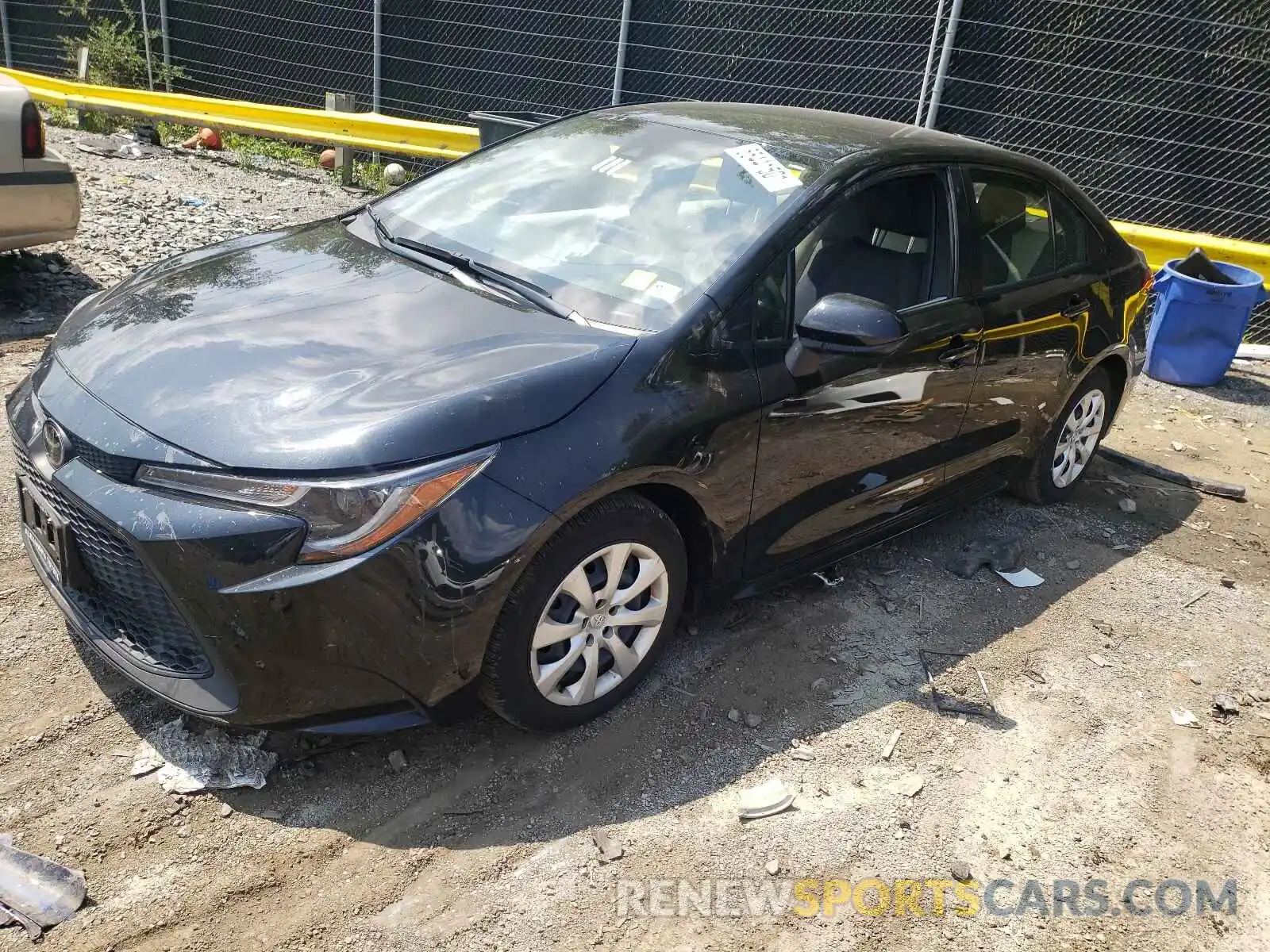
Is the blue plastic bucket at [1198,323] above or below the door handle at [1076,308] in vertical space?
below

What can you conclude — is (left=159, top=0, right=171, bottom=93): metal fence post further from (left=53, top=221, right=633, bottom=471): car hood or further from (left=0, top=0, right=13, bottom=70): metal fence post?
(left=53, top=221, right=633, bottom=471): car hood

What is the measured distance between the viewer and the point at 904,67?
9414 mm

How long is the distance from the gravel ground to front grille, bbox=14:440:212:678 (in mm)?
381

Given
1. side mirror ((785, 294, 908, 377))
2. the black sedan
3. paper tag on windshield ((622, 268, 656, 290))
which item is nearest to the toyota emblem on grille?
the black sedan

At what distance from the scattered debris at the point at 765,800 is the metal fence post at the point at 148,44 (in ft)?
39.4

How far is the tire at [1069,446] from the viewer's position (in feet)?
16.3

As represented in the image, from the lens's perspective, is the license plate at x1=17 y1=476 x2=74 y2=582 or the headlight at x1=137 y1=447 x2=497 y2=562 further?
the license plate at x1=17 y1=476 x2=74 y2=582

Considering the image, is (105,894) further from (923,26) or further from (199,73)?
(199,73)

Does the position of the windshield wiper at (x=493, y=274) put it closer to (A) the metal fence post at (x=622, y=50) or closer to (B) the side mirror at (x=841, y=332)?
(B) the side mirror at (x=841, y=332)

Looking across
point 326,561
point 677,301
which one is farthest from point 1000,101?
point 326,561

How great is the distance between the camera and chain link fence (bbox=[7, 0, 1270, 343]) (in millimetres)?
8742

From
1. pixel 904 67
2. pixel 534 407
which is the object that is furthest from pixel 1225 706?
pixel 904 67

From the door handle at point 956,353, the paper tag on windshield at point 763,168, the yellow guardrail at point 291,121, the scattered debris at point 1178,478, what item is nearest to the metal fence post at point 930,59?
the yellow guardrail at point 291,121

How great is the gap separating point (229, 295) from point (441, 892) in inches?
73.5
